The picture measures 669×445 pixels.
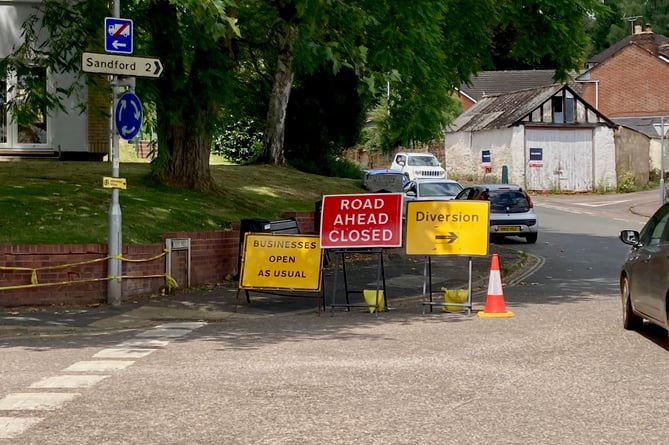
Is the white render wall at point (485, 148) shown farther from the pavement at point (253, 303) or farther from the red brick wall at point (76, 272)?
the red brick wall at point (76, 272)

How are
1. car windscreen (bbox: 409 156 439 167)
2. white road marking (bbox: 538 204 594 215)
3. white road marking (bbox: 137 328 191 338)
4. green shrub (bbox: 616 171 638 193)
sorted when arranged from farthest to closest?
1. green shrub (bbox: 616 171 638 193)
2. car windscreen (bbox: 409 156 439 167)
3. white road marking (bbox: 538 204 594 215)
4. white road marking (bbox: 137 328 191 338)

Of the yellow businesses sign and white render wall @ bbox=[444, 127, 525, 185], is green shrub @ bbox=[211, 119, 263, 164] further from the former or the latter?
the yellow businesses sign

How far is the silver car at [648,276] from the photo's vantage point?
11.4 metres

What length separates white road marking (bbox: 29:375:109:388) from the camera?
9.46 metres

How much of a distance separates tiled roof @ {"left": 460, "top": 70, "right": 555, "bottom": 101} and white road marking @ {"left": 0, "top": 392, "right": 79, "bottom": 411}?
81011 mm

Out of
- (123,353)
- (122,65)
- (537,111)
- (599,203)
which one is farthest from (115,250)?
(537,111)

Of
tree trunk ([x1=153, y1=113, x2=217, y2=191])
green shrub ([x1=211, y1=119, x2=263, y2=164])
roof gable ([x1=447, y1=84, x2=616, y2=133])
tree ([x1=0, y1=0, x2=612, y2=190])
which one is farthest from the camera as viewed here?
roof gable ([x1=447, y1=84, x2=616, y2=133])

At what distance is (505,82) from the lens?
8975 centimetres

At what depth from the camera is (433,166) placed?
5425 cm

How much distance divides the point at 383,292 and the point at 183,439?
8646 millimetres

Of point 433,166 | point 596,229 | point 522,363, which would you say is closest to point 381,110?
point 433,166

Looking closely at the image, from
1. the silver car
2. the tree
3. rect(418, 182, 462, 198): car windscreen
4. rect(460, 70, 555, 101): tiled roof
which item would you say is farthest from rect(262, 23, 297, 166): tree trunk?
rect(460, 70, 555, 101): tiled roof

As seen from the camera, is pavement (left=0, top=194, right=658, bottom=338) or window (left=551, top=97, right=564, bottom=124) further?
window (left=551, top=97, right=564, bottom=124)

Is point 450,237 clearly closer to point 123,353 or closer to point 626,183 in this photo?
point 123,353
